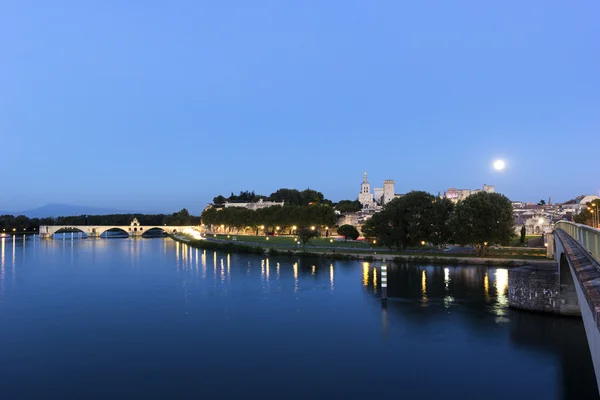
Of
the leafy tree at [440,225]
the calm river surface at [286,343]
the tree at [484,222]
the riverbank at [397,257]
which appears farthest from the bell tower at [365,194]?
the calm river surface at [286,343]

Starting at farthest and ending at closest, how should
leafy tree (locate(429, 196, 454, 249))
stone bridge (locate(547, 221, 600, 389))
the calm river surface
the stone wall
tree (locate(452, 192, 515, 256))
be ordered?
leafy tree (locate(429, 196, 454, 249))
tree (locate(452, 192, 515, 256))
the stone wall
the calm river surface
stone bridge (locate(547, 221, 600, 389))

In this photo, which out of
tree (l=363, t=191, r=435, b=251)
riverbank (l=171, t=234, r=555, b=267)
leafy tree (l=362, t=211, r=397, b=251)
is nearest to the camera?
riverbank (l=171, t=234, r=555, b=267)

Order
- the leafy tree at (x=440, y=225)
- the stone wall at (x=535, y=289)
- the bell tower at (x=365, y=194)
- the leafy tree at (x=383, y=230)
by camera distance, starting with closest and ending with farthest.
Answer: the stone wall at (x=535, y=289) → the leafy tree at (x=440, y=225) → the leafy tree at (x=383, y=230) → the bell tower at (x=365, y=194)

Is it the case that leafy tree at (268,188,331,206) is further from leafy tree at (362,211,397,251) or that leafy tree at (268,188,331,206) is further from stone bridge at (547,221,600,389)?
stone bridge at (547,221,600,389)

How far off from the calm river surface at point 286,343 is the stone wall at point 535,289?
2.32ft

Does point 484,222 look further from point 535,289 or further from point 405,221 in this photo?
point 535,289

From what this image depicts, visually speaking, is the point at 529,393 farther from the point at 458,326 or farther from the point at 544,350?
the point at 458,326

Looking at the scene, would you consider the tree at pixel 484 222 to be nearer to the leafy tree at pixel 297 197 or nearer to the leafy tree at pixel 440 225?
the leafy tree at pixel 440 225

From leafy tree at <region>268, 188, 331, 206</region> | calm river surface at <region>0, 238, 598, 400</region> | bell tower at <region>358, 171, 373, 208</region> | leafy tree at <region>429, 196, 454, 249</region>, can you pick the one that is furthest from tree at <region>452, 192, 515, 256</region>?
bell tower at <region>358, 171, 373, 208</region>

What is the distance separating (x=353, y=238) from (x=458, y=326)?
5613cm

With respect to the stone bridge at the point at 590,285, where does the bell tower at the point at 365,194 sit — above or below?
above

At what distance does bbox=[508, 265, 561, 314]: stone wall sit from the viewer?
908 inches

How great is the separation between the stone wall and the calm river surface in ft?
2.32

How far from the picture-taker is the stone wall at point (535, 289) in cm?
2306
